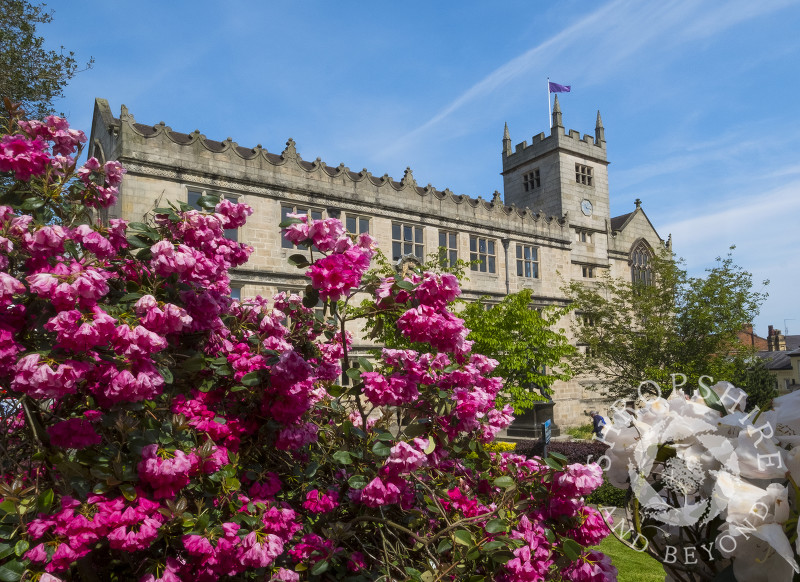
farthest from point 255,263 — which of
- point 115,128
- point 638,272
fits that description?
point 638,272

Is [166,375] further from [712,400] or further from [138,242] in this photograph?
[712,400]

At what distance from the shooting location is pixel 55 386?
8.19 feet

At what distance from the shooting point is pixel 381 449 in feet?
9.75

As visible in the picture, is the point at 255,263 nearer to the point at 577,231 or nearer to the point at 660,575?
the point at 660,575

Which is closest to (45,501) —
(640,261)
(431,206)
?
(431,206)

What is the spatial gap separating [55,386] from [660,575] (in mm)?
8285

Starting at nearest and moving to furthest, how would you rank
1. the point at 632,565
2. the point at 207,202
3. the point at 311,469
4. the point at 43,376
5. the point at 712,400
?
the point at 712,400
the point at 43,376
the point at 311,469
the point at 207,202
the point at 632,565

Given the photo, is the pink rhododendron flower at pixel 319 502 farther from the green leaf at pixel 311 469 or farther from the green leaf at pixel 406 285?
the green leaf at pixel 406 285

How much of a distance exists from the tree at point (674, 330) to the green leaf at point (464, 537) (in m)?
21.6

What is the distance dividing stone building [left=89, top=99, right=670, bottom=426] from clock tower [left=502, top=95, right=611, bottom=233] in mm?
72

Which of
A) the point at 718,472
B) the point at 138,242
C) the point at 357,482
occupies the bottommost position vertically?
the point at 357,482

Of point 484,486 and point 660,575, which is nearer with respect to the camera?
point 484,486

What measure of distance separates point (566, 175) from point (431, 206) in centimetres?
1140

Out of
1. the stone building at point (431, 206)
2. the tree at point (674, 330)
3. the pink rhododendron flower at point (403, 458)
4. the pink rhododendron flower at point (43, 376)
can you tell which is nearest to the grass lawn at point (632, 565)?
the pink rhododendron flower at point (403, 458)
